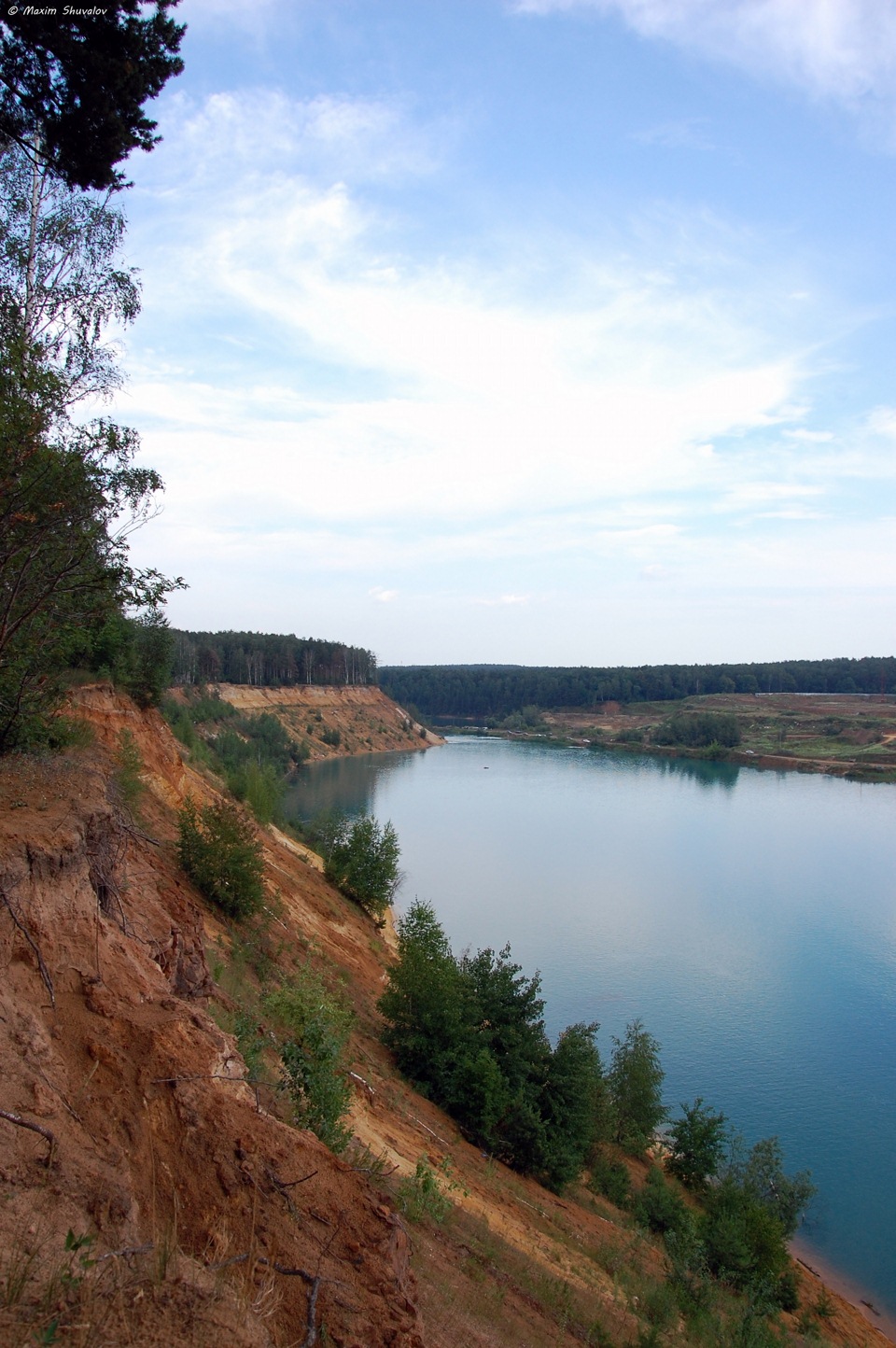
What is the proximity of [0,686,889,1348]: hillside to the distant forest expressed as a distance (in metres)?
104

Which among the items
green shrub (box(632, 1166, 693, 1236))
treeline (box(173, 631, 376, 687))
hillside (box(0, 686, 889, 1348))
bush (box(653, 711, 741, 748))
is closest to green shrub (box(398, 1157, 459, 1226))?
hillside (box(0, 686, 889, 1348))

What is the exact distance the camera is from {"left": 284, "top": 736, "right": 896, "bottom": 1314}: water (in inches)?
698

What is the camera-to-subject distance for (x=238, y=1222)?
4.79m

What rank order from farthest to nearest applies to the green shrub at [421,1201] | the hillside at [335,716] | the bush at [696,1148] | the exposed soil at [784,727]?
the exposed soil at [784,727] < the hillside at [335,716] < the bush at [696,1148] < the green shrub at [421,1201]

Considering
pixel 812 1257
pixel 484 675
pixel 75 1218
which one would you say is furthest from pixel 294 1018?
pixel 484 675

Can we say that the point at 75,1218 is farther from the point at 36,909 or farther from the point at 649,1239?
the point at 649,1239

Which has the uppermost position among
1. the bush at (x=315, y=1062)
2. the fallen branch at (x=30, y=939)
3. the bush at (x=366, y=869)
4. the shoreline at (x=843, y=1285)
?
the fallen branch at (x=30, y=939)

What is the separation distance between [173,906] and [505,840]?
34.2 metres

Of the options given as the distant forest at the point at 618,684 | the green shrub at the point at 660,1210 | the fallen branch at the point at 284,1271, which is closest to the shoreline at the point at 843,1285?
the green shrub at the point at 660,1210

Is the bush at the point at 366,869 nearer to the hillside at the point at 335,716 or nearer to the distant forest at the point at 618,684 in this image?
the hillside at the point at 335,716

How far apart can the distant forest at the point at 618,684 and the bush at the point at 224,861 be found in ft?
322

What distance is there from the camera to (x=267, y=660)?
84.4 m

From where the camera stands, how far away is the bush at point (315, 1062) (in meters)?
7.49

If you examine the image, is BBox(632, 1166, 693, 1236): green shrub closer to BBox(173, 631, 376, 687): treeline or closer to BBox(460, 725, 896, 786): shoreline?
BBox(173, 631, 376, 687): treeline
